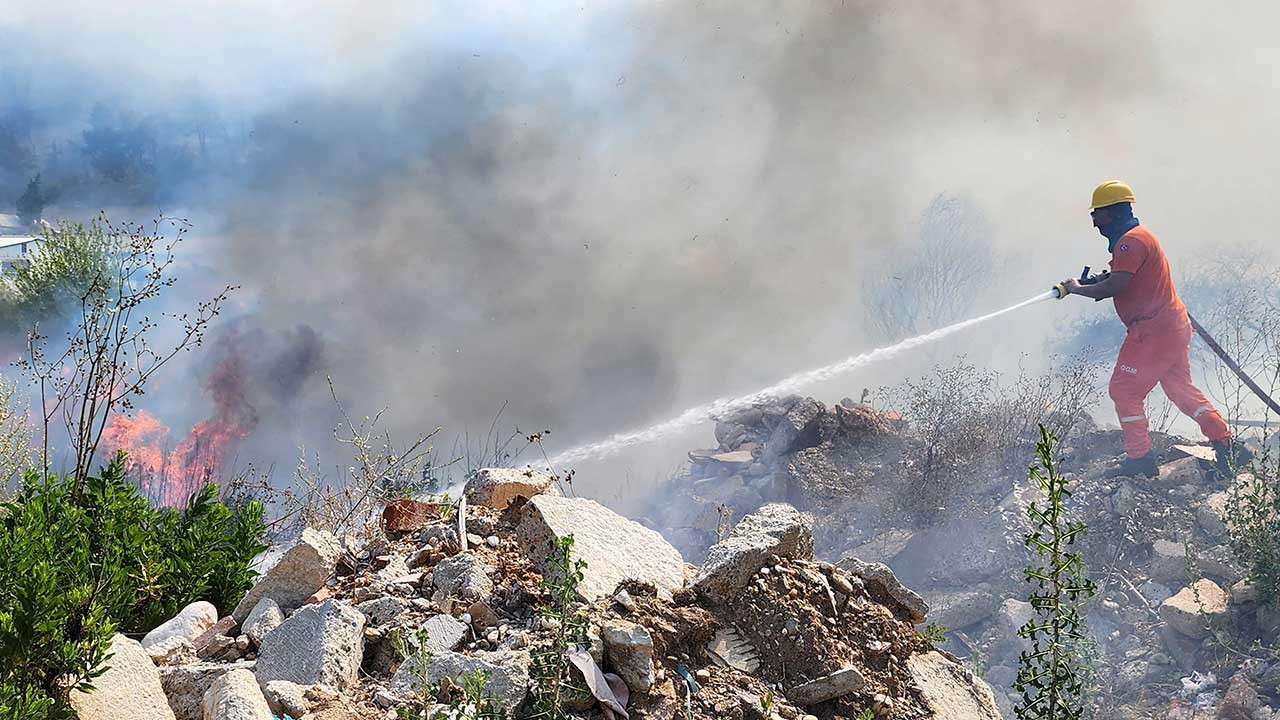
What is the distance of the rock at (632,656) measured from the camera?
269 cm

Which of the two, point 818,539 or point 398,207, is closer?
point 818,539

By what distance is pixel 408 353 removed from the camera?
16.2 metres

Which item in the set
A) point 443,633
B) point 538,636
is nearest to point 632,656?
point 538,636

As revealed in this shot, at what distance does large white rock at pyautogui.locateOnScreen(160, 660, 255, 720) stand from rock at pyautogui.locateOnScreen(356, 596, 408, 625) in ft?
1.24

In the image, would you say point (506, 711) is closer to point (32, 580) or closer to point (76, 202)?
point (32, 580)

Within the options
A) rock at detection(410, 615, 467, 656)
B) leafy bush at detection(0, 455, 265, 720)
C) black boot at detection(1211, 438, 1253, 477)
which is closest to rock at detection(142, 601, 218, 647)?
leafy bush at detection(0, 455, 265, 720)

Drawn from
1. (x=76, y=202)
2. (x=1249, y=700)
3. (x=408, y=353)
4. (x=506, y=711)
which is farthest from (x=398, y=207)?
(x=506, y=711)

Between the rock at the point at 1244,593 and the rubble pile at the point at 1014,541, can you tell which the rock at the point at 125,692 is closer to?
the rubble pile at the point at 1014,541

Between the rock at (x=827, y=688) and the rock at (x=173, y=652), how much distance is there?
187 centimetres

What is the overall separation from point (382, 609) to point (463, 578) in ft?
0.89

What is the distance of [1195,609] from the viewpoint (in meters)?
7.93

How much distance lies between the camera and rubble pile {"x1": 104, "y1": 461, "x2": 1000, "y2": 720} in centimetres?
261

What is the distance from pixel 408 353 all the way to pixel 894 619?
44.7 feet

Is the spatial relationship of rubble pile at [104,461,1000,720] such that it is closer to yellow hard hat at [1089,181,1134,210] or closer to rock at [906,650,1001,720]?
rock at [906,650,1001,720]
